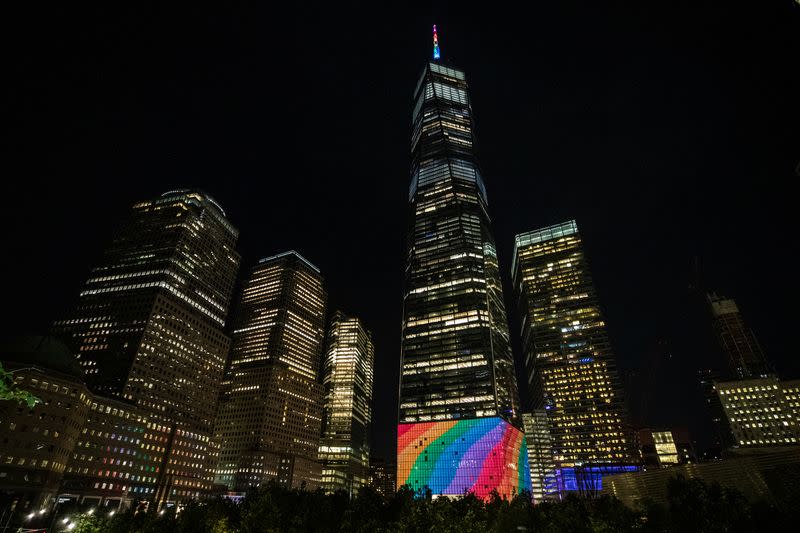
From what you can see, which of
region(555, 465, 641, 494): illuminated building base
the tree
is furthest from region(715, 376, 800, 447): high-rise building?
the tree

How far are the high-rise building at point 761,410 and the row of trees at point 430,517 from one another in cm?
13533

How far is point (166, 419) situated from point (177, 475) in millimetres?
19661

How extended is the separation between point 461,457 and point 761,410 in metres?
117

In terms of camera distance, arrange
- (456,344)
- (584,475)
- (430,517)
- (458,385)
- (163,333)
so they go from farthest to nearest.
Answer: (584,475) < (456,344) < (458,385) < (163,333) < (430,517)

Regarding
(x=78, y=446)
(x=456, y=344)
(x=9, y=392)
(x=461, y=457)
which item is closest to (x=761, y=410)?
(x=456, y=344)

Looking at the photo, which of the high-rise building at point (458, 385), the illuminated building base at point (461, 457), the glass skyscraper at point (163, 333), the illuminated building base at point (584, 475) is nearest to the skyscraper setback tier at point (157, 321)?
the glass skyscraper at point (163, 333)

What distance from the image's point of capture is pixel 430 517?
37.8m

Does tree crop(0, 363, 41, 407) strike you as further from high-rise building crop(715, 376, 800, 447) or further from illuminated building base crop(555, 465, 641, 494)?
high-rise building crop(715, 376, 800, 447)

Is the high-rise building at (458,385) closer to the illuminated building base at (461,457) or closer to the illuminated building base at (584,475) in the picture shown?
the illuminated building base at (461,457)

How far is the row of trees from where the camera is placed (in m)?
37.6

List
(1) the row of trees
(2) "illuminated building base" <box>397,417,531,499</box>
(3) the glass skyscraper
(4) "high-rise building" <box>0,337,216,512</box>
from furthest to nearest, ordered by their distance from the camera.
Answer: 1. (3) the glass skyscraper
2. (2) "illuminated building base" <box>397,417,531,499</box>
3. (4) "high-rise building" <box>0,337,216,512</box>
4. (1) the row of trees

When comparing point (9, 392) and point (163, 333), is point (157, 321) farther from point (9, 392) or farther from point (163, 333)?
point (9, 392)

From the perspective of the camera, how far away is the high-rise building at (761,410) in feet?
502

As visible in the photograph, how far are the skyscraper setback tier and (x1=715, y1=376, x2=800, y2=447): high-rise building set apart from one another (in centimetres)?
20493
